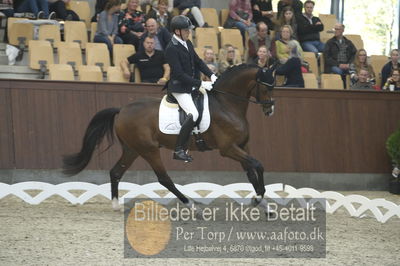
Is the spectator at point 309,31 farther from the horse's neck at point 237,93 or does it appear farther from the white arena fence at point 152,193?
the horse's neck at point 237,93

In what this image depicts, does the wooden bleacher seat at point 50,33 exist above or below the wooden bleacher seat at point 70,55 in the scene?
above

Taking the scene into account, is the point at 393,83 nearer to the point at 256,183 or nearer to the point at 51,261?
the point at 256,183

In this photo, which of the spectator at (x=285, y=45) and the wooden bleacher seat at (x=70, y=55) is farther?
the spectator at (x=285, y=45)

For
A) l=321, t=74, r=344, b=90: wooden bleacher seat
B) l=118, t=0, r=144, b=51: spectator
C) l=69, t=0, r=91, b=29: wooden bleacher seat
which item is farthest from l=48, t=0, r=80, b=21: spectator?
l=321, t=74, r=344, b=90: wooden bleacher seat

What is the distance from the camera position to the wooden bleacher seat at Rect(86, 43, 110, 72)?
42.0 ft

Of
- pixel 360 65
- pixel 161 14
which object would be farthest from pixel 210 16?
pixel 360 65

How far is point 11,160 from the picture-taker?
37.0ft

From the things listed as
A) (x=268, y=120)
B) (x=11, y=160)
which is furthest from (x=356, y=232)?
(x=11, y=160)

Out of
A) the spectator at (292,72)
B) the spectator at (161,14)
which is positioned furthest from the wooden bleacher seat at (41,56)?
the spectator at (292,72)

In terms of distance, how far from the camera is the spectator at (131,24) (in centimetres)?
1342

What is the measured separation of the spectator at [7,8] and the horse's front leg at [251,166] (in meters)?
6.26

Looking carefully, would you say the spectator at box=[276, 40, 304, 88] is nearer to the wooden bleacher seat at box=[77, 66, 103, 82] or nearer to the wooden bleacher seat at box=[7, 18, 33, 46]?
the wooden bleacher seat at box=[77, 66, 103, 82]

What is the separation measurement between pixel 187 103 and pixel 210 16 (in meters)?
6.79

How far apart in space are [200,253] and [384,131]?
22.0 ft
